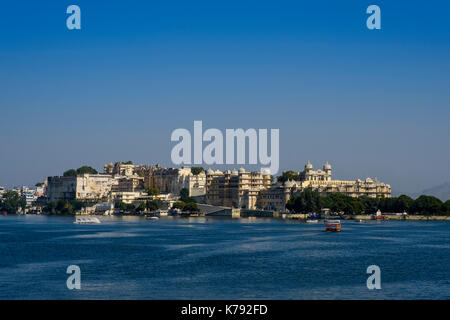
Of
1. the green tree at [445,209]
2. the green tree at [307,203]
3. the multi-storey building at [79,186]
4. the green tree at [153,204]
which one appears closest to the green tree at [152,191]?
the green tree at [153,204]

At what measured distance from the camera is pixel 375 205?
87500 millimetres

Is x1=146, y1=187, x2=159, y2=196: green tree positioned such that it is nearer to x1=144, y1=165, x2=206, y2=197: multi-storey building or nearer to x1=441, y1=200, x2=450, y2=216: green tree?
x1=144, y1=165, x2=206, y2=197: multi-storey building

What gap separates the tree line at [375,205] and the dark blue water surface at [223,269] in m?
43.0

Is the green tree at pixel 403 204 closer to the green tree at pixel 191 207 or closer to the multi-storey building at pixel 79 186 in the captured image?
the green tree at pixel 191 207

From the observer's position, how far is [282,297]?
64.8ft

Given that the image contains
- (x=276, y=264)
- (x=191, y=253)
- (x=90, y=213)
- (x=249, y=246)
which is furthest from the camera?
(x=90, y=213)

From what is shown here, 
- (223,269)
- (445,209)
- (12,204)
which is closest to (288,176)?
(445,209)

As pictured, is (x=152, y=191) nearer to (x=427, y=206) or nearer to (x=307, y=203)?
(x=307, y=203)

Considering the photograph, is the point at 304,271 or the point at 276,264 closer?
the point at 304,271
